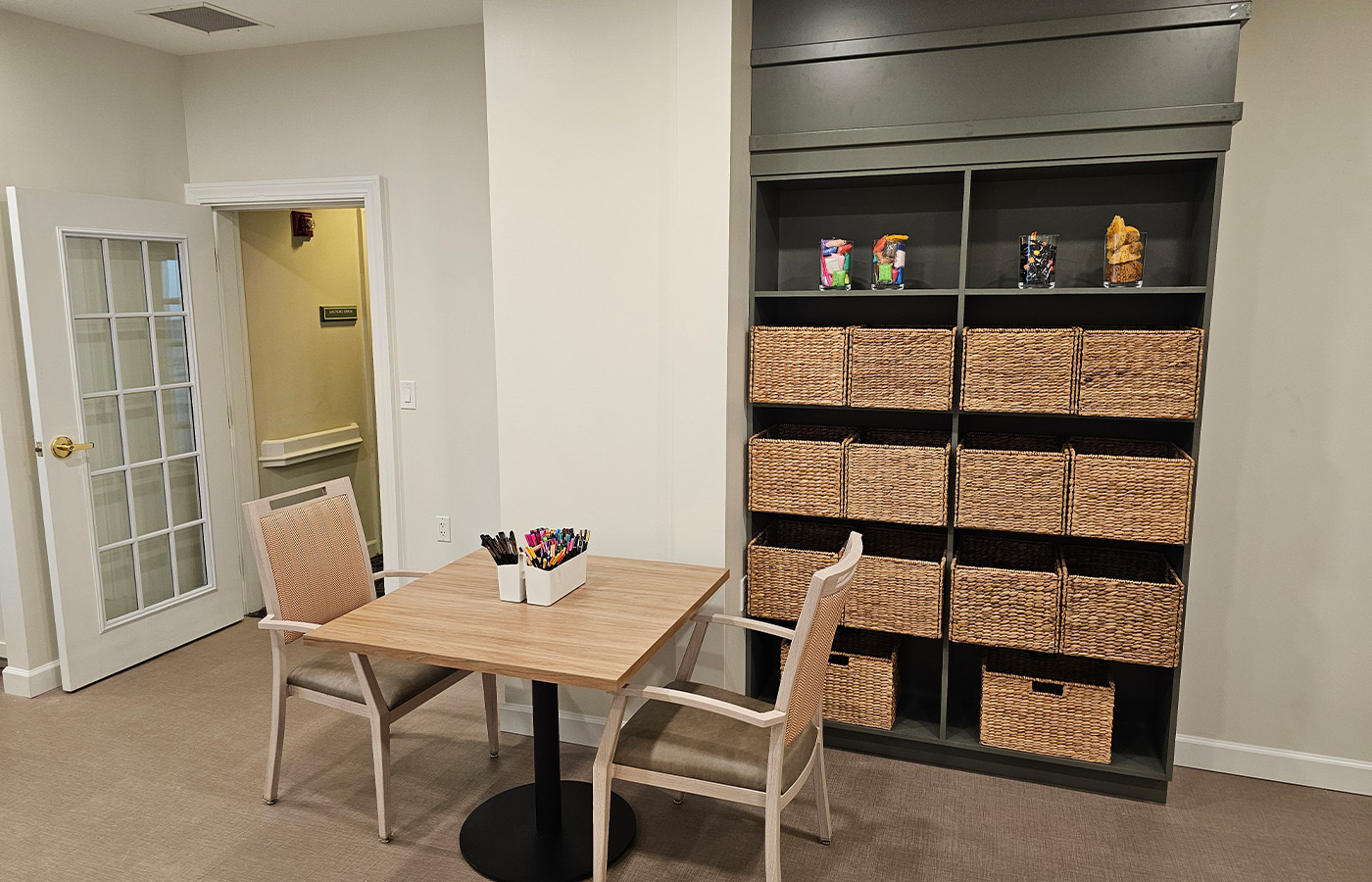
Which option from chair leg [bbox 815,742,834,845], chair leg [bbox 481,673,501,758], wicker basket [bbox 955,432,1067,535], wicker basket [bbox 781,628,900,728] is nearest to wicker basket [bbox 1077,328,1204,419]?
wicker basket [bbox 955,432,1067,535]

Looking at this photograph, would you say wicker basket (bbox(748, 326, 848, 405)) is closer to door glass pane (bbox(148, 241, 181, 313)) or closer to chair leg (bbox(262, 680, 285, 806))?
chair leg (bbox(262, 680, 285, 806))

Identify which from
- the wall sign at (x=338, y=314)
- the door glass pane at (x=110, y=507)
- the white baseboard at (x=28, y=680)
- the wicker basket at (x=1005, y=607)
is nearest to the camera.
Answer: the wicker basket at (x=1005, y=607)

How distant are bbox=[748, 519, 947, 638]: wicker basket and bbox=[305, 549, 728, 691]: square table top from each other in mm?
335

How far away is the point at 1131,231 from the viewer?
2.59 meters

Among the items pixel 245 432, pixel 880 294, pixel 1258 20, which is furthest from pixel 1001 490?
pixel 245 432

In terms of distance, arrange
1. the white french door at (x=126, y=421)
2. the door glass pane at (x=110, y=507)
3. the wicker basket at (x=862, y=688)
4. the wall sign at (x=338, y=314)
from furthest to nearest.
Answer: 1. the wall sign at (x=338, y=314)
2. the door glass pane at (x=110, y=507)
3. the white french door at (x=126, y=421)
4. the wicker basket at (x=862, y=688)

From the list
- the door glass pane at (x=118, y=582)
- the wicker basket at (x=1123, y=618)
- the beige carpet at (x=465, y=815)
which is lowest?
the beige carpet at (x=465, y=815)

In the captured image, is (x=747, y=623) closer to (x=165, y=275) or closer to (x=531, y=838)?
(x=531, y=838)

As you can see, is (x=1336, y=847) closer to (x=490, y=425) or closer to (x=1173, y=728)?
(x=1173, y=728)

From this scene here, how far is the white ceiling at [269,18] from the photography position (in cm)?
316

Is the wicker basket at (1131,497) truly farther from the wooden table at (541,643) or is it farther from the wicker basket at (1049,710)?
the wooden table at (541,643)

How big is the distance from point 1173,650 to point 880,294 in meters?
1.39

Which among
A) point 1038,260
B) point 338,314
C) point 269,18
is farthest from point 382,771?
point 338,314

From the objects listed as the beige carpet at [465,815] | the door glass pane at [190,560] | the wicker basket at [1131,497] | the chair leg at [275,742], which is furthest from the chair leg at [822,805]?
the door glass pane at [190,560]
